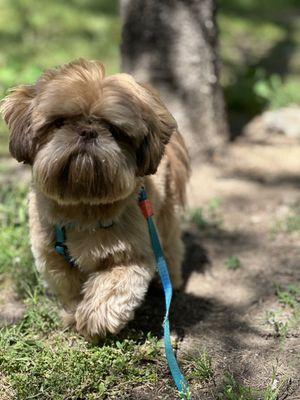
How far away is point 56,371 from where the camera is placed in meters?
3.48

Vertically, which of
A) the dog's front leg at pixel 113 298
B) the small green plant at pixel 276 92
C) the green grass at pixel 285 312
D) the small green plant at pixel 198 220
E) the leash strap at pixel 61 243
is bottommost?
the small green plant at pixel 198 220

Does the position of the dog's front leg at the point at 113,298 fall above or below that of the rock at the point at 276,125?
above

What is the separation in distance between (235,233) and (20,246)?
1746mm

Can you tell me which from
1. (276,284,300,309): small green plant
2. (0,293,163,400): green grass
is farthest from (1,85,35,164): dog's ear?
(276,284,300,309): small green plant

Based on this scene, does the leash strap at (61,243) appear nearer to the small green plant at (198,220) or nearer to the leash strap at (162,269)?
the leash strap at (162,269)

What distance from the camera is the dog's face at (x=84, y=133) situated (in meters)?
3.15

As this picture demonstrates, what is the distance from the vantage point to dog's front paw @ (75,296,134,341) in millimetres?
3527

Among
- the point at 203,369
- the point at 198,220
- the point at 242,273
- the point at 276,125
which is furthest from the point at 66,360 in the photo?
the point at 276,125

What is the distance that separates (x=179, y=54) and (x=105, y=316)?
125 inches

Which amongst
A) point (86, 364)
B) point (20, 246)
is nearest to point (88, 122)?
point (86, 364)

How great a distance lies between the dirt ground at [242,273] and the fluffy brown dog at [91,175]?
0.55m

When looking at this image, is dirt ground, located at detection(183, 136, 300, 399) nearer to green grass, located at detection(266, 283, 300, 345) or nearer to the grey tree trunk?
green grass, located at detection(266, 283, 300, 345)

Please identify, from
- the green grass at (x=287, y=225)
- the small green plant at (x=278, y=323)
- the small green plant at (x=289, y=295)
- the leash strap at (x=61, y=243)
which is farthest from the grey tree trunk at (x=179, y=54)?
the leash strap at (x=61, y=243)

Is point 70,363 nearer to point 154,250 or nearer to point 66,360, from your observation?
point 66,360
